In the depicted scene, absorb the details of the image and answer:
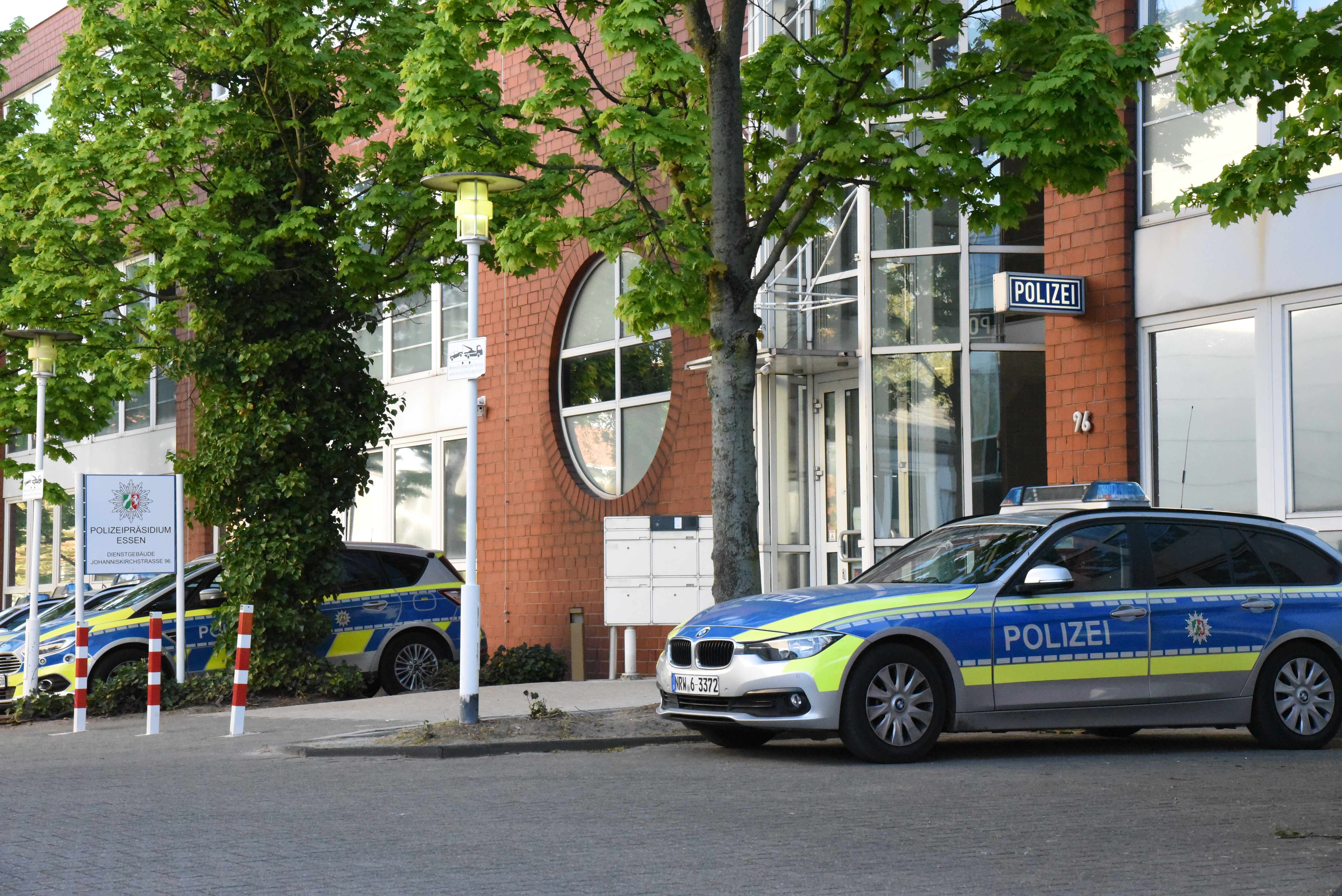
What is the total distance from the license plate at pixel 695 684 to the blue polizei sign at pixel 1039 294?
5595 millimetres

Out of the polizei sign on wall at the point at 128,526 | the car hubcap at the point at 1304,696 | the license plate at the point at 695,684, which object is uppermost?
Answer: the polizei sign on wall at the point at 128,526

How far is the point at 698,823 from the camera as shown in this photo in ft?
24.4

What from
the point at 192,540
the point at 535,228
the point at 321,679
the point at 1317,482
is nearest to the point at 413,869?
the point at 535,228

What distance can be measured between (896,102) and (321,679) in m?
8.87

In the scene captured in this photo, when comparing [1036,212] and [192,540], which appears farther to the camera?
[192,540]

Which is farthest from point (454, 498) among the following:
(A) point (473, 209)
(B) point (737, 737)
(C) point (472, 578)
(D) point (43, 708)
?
(B) point (737, 737)

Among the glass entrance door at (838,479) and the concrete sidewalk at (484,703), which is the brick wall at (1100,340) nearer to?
the glass entrance door at (838,479)

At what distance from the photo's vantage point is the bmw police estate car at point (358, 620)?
1752 cm

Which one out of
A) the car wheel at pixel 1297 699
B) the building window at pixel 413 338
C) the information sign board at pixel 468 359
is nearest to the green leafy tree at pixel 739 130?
the information sign board at pixel 468 359

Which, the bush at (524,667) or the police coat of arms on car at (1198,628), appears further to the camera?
the bush at (524,667)

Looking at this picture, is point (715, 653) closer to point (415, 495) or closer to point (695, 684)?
point (695, 684)

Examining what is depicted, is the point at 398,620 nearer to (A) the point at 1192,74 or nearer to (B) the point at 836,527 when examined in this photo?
(B) the point at 836,527

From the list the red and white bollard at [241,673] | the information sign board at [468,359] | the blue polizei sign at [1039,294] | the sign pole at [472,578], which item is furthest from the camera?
A: the blue polizei sign at [1039,294]

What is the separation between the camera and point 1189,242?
14188 millimetres
